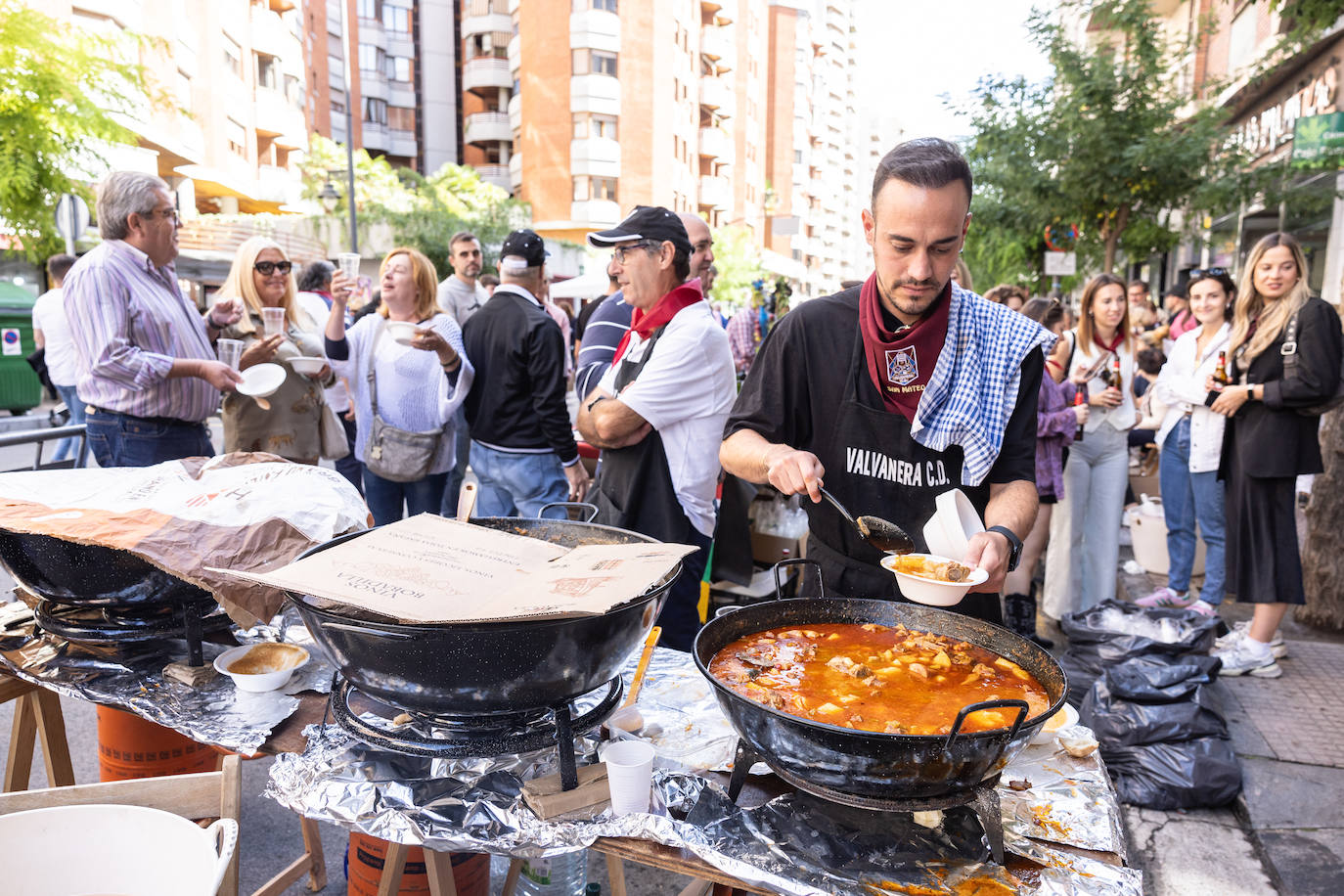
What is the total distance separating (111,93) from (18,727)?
17.3 meters

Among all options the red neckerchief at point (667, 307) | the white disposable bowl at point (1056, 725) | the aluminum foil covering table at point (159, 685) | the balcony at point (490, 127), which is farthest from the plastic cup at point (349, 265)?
the balcony at point (490, 127)

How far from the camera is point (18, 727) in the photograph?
8.91 ft

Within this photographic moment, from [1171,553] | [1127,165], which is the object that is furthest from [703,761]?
[1127,165]

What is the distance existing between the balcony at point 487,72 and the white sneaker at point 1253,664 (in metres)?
52.6

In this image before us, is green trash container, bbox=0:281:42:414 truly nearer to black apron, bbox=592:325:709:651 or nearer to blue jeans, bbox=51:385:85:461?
blue jeans, bbox=51:385:85:461

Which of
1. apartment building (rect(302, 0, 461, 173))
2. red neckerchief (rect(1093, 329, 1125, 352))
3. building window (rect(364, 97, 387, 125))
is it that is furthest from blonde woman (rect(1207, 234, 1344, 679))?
building window (rect(364, 97, 387, 125))

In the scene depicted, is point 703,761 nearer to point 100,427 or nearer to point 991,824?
point 991,824

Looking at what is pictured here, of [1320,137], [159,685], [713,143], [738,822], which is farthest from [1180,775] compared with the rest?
[713,143]

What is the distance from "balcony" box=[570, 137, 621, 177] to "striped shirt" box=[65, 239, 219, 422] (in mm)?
42996

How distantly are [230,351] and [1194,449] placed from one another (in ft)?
18.5

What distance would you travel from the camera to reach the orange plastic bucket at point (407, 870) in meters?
2.46

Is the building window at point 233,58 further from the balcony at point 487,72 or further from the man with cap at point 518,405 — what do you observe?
the man with cap at point 518,405

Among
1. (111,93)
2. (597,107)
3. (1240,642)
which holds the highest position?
(597,107)

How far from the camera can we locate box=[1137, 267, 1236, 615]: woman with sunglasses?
5410mm
